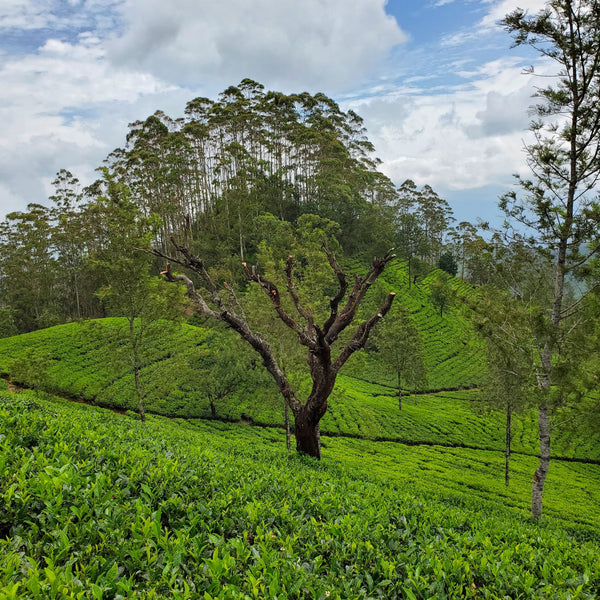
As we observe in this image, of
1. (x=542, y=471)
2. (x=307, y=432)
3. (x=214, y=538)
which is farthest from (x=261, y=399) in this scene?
(x=214, y=538)

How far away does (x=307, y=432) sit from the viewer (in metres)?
10.3

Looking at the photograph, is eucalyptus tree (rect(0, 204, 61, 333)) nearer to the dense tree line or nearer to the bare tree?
the dense tree line

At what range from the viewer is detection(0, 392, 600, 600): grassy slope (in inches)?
107

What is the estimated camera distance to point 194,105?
50875 mm

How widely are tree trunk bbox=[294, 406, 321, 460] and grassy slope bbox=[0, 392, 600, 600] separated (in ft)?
13.3

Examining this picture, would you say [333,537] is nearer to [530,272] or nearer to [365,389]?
[530,272]

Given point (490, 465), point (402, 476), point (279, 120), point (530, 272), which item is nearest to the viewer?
point (530, 272)

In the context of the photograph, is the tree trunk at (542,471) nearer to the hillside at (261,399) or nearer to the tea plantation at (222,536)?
the tea plantation at (222,536)

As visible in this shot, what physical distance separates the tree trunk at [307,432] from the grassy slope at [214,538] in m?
4.06

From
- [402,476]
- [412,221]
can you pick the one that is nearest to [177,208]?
[412,221]

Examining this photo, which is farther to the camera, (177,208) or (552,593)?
(177,208)

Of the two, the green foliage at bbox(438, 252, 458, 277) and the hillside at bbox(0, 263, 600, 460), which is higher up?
the green foliage at bbox(438, 252, 458, 277)

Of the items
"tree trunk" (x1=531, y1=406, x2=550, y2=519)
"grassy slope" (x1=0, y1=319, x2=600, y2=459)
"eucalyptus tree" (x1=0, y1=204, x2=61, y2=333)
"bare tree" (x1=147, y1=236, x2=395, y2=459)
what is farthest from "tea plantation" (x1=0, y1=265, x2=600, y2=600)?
"eucalyptus tree" (x1=0, y1=204, x2=61, y2=333)

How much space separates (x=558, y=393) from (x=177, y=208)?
52249mm
